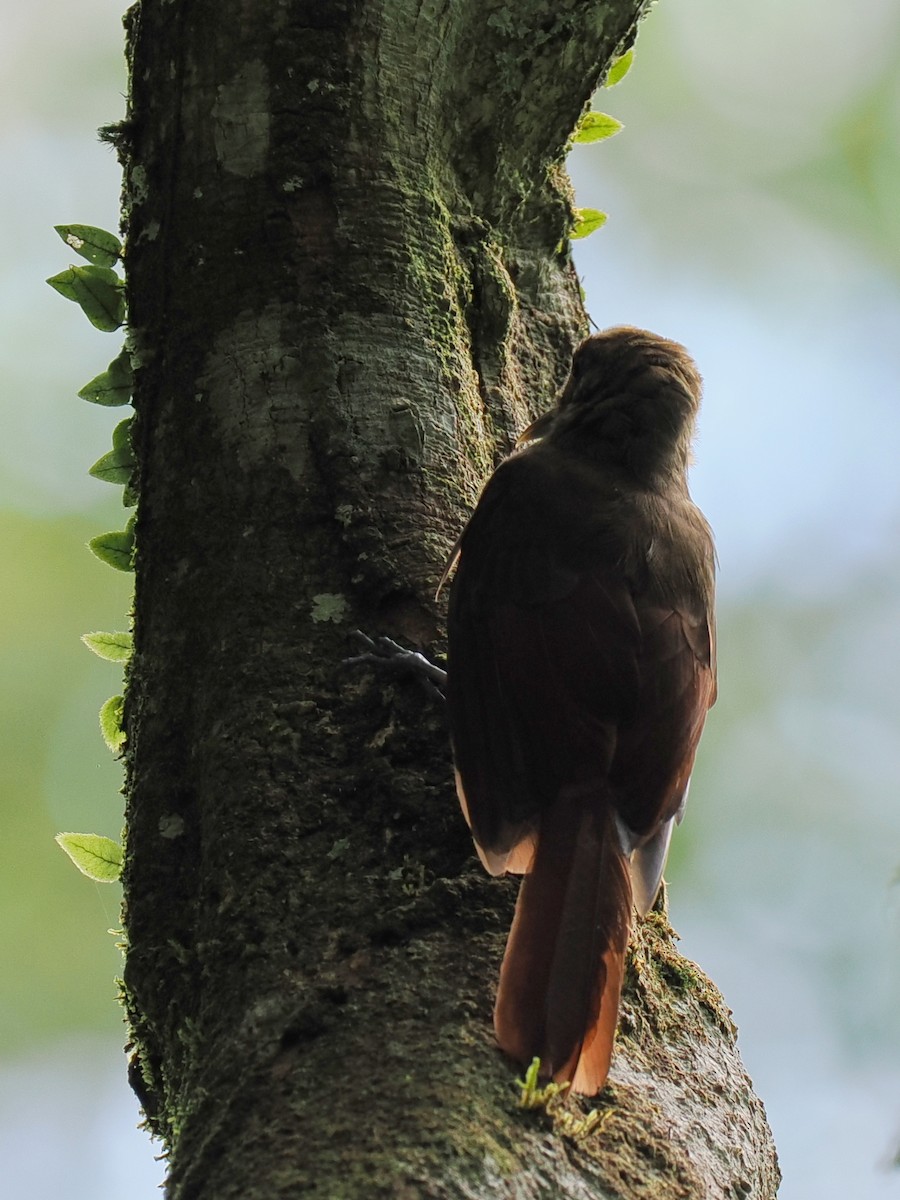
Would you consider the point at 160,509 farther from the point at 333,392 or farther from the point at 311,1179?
the point at 311,1179

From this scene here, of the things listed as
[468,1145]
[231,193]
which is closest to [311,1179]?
[468,1145]

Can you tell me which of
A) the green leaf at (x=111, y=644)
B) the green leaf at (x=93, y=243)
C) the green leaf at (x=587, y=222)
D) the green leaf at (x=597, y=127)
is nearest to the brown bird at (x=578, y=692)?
the green leaf at (x=587, y=222)

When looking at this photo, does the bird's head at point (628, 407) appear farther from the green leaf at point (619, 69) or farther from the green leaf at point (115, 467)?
the green leaf at point (115, 467)

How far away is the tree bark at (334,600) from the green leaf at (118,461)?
11.6 inches

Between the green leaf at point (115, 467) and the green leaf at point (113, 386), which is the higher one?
the green leaf at point (113, 386)

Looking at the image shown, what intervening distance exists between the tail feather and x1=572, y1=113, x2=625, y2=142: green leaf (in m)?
2.02

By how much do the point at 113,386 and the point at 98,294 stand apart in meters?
0.23

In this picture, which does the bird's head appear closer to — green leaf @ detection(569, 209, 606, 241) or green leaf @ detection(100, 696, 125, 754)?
green leaf @ detection(569, 209, 606, 241)

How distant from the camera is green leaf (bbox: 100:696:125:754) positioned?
10.0 ft

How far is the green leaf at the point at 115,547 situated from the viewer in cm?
320

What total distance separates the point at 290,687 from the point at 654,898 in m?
0.80

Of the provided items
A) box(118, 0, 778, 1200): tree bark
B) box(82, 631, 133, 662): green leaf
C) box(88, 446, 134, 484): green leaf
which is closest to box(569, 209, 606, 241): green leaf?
box(118, 0, 778, 1200): tree bark

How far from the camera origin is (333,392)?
2.73 m

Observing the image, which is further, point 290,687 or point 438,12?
point 438,12
